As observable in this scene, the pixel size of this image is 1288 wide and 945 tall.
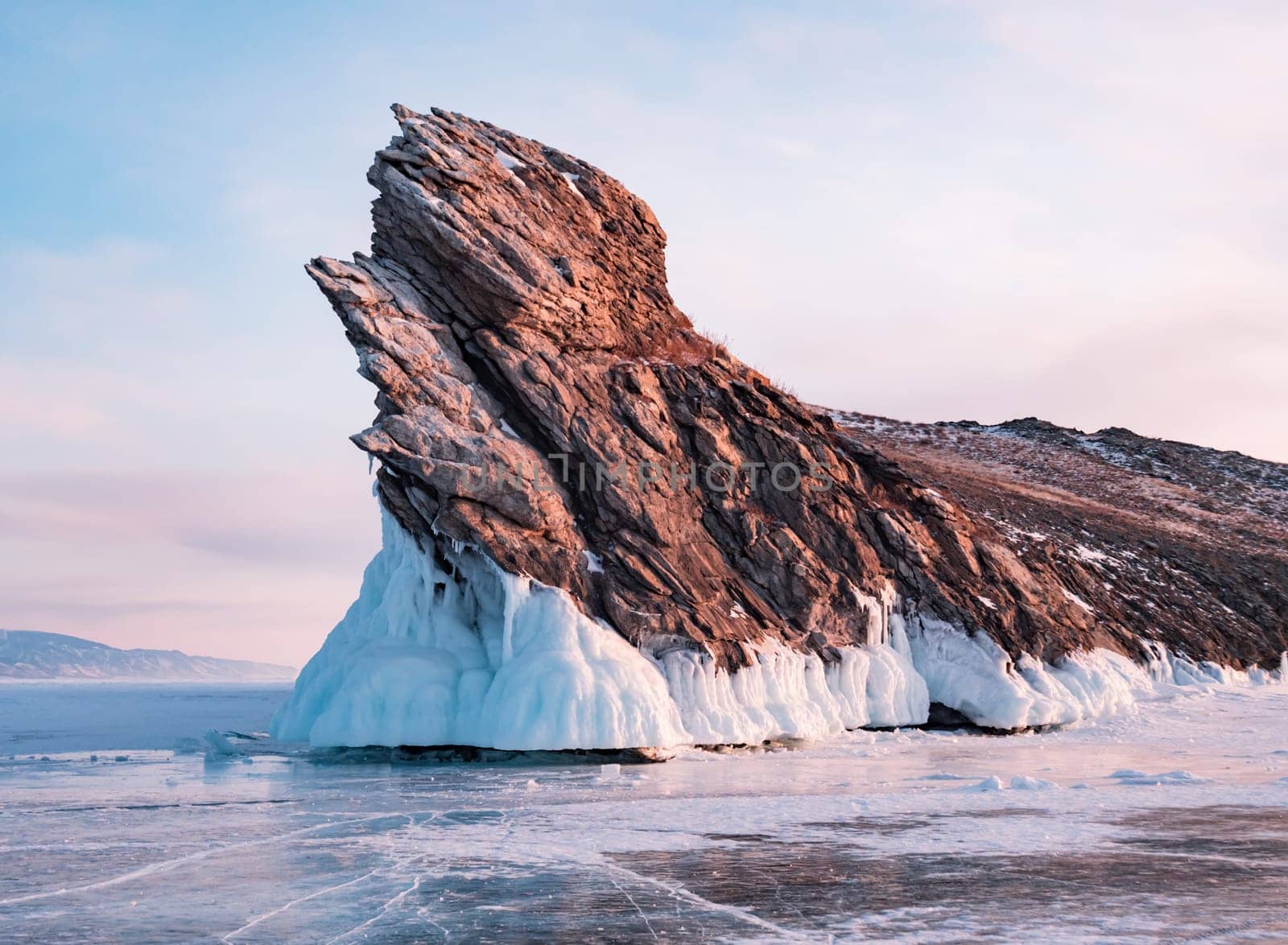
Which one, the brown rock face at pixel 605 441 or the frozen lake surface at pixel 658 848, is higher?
the brown rock face at pixel 605 441

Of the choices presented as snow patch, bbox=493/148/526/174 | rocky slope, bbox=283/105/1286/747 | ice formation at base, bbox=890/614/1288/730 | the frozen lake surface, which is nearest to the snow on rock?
the frozen lake surface

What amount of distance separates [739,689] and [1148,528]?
35.1m

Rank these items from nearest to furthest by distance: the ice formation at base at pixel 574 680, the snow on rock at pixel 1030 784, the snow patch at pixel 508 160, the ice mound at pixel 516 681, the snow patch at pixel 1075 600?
the snow on rock at pixel 1030 784 < the ice mound at pixel 516 681 < the ice formation at base at pixel 574 680 < the snow patch at pixel 508 160 < the snow patch at pixel 1075 600

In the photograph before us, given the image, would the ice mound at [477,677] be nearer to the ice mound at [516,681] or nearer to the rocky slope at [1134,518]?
the ice mound at [516,681]

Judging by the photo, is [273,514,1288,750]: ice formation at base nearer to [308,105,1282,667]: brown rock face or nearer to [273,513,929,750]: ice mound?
[273,513,929,750]: ice mound

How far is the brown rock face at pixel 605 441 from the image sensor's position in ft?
91.6

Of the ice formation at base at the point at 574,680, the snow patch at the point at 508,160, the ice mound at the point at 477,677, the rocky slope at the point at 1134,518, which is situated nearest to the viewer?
the ice mound at the point at 477,677

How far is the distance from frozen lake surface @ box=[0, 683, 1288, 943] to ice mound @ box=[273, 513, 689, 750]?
917mm

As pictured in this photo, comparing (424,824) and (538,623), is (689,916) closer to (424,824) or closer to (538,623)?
(424,824)

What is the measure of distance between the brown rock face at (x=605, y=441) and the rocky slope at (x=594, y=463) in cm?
6

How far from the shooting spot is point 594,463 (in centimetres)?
3017

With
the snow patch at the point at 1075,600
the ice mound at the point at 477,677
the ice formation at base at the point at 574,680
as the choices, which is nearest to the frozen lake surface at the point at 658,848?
the ice mound at the point at 477,677

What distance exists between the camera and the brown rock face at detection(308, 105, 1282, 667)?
2792 cm

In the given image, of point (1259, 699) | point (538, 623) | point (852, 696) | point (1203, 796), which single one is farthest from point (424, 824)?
point (1259, 699)
